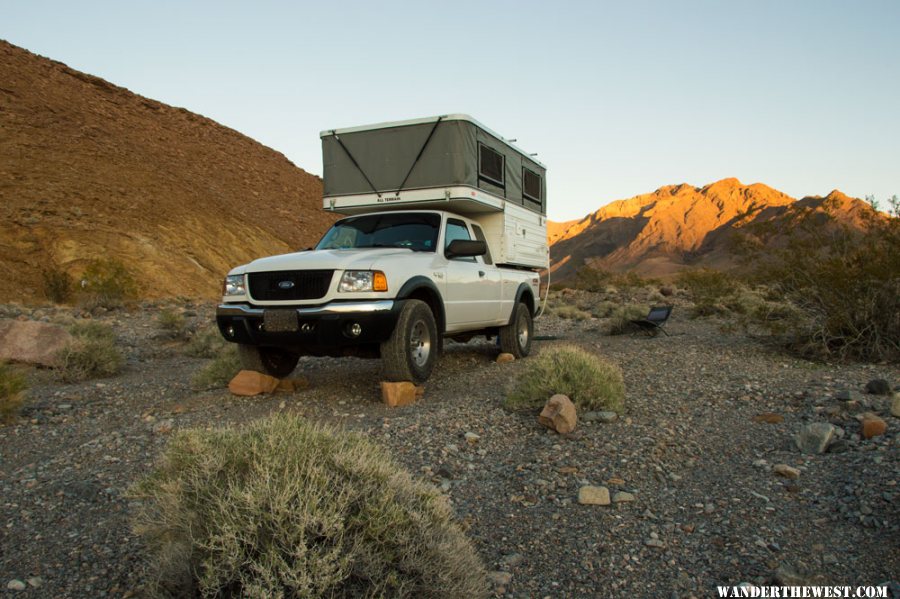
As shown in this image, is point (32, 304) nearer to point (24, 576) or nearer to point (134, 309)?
point (134, 309)

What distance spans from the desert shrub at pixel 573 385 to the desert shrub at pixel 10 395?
4.47 m

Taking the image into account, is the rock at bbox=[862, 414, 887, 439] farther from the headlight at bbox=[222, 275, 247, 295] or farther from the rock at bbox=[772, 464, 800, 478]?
the headlight at bbox=[222, 275, 247, 295]

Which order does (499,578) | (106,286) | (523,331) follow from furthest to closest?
1. (106,286)
2. (523,331)
3. (499,578)

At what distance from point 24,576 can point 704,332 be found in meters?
11.5

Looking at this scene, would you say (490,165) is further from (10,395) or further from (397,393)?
(10,395)

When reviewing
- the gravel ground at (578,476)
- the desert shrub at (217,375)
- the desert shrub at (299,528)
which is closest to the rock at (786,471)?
the gravel ground at (578,476)

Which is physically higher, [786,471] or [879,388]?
[879,388]

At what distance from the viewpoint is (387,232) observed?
294 inches

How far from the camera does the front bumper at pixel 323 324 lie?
5730 millimetres

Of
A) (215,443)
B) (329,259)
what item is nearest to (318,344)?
(329,259)

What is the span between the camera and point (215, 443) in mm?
2875

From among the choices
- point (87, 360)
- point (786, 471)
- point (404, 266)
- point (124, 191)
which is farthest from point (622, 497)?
point (124, 191)

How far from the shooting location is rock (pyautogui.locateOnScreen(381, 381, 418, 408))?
19.7ft

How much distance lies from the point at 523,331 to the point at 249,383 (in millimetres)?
4303
